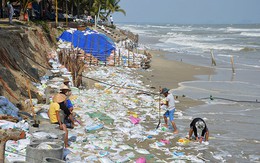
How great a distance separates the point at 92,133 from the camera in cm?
958

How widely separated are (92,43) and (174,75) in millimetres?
5253

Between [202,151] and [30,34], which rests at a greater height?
[30,34]

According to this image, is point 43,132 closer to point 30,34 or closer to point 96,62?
Result: point 30,34

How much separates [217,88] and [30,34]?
364 inches

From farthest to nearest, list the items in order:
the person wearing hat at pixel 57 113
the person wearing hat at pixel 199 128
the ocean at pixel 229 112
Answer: the person wearing hat at pixel 199 128 < the ocean at pixel 229 112 < the person wearing hat at pixel 57 113

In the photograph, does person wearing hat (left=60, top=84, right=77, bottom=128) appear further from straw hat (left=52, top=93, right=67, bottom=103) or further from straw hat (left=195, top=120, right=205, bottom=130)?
straw hat (left=195, top=120, right=205, bottom=130)

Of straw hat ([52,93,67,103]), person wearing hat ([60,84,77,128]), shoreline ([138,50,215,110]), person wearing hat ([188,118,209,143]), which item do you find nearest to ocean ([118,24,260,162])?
person wearing hat ([188,118,209,143])

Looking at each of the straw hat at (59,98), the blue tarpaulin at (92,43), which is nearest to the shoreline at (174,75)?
the blue tarpaulin at (92,43)

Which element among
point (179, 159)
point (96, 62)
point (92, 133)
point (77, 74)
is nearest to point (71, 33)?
point (96, 62)

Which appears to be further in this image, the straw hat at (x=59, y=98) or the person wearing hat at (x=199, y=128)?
the person wearing hat at (x=199, y=128)

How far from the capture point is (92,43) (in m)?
23.7

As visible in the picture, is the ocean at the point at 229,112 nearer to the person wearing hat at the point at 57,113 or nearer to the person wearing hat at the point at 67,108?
the person wearing hat at the point at 67,108

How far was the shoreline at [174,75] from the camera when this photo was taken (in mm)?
15091

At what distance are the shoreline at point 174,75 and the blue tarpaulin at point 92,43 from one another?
2.86 m
